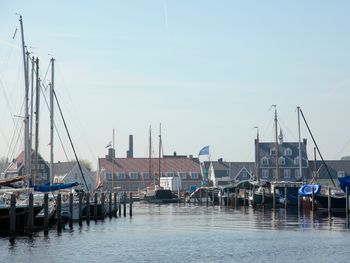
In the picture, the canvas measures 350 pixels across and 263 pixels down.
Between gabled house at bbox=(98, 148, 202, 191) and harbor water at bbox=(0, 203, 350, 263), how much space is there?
10864 centimetres

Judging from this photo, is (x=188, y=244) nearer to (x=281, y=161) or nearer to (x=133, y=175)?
(x=281, y=161)

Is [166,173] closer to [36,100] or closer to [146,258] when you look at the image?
[36,100]

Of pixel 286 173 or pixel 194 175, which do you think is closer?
pixel 286 173

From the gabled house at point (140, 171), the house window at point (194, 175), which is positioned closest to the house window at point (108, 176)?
the gabled house at point (140, 171)

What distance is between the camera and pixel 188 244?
48.2 m

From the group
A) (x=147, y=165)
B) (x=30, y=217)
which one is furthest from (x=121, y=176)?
(x=30, y=217)

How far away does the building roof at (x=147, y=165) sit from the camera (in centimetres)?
17812

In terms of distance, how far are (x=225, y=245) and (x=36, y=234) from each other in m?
14.5

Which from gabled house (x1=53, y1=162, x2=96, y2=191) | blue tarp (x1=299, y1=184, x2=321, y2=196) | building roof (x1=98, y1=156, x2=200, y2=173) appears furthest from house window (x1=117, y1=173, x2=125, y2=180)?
blue tarp (x1=299, y1=184, x2=321, y2=196)

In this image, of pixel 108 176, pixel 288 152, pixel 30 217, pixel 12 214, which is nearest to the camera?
pixel 12 214

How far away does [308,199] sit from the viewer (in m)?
94.1

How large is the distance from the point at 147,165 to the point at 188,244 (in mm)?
133457

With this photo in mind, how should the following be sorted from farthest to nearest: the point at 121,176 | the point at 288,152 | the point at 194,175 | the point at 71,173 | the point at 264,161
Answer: the point at 194,175 < the point at 121,176 < the point at 71,173 < the point at 288,152 < the point at 264,161

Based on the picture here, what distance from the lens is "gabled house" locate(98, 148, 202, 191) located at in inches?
6905
